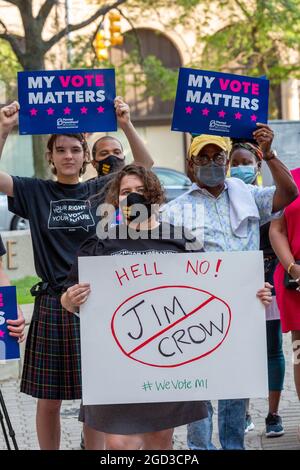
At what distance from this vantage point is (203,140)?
5324 mm

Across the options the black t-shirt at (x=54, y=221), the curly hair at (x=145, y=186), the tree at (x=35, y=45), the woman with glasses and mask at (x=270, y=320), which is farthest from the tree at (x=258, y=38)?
the curly hair at (x=145, y=186)

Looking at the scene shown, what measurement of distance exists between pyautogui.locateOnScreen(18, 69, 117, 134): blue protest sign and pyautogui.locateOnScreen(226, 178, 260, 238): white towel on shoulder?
0.72 metres

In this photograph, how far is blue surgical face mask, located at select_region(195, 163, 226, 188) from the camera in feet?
17.5

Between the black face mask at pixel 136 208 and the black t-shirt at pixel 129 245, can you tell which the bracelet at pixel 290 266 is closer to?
the black t-shirt at pixel 129 245

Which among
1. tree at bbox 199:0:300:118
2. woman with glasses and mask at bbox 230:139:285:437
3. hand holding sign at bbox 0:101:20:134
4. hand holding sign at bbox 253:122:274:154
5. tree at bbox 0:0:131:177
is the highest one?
tree at bbox 199:0:300:118

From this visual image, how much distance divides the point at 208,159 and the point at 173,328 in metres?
1.09

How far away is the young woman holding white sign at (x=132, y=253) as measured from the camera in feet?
14.8

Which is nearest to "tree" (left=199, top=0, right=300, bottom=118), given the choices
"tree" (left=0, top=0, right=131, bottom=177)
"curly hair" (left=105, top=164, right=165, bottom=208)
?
"tree" (left=0, top=0, right=131, bottom=177)

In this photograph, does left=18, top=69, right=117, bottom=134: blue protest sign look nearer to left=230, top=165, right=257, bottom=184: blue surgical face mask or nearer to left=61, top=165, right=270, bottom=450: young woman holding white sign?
left=61, top=165, right=270, bottom=450: young woman holding white sign

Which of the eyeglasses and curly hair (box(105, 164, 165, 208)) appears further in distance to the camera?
the eyeglasses

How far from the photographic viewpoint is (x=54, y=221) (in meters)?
5.43

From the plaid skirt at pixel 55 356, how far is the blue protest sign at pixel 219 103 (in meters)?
1.16

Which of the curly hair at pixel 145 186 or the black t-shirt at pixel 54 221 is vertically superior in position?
the curly hair at pixel 145 186
